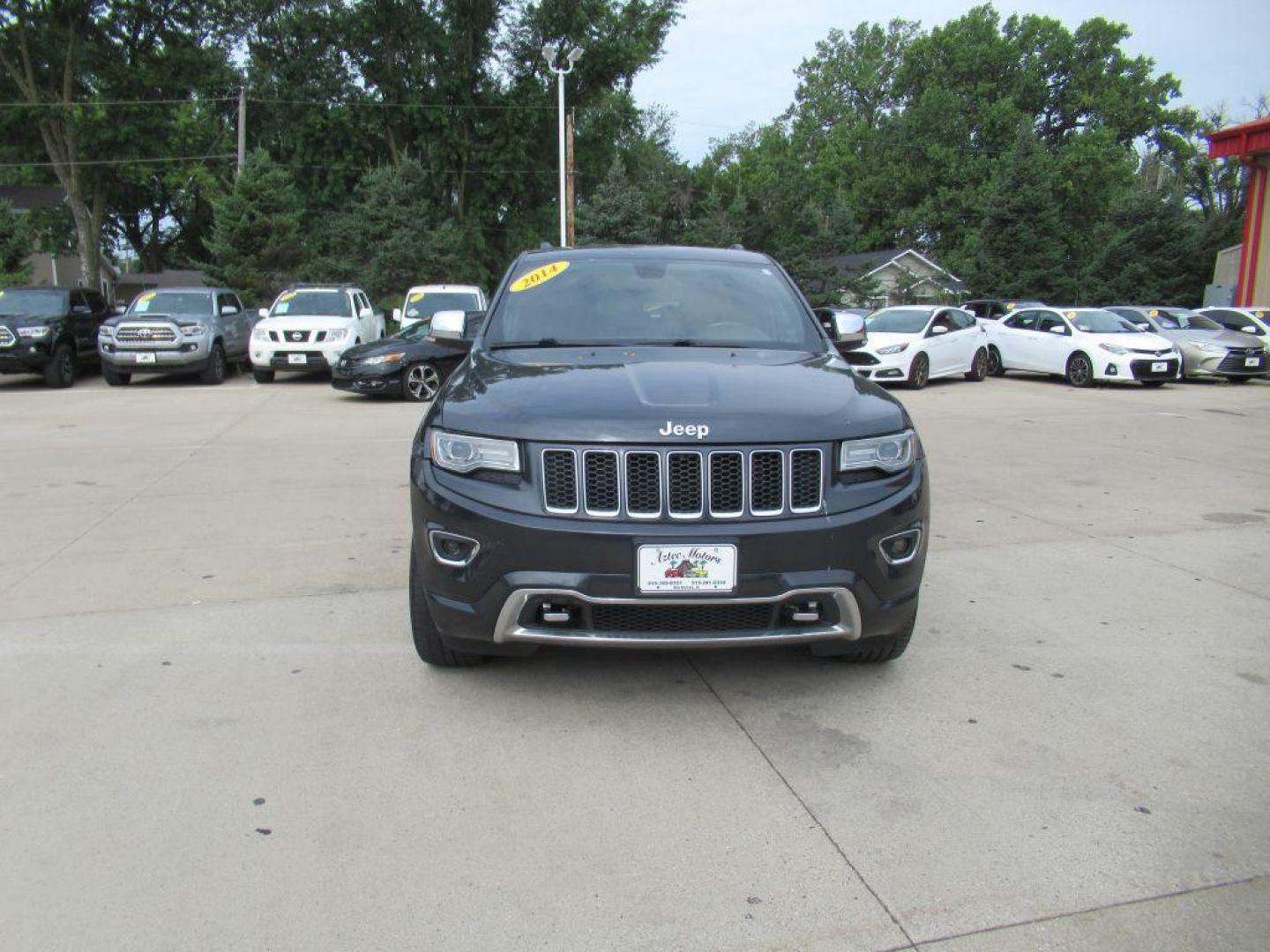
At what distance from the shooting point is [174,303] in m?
18.2

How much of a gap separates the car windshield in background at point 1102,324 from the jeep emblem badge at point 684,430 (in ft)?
56.7

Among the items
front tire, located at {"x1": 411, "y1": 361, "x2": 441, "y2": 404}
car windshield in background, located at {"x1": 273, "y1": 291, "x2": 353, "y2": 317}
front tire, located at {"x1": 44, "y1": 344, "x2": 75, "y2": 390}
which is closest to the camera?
front tire, located at {"x1": 411, "y1": 361, "x2": 441, "y2": 404}

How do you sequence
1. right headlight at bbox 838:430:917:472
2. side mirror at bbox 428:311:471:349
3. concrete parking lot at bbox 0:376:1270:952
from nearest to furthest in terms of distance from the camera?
1. concrete parking lot at bbox 0:376:1270:952
2. right headlight at bbox 838:430:917:472
3. side mirror at bbox 428:311:471:349

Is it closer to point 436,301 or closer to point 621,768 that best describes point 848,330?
point 621,768

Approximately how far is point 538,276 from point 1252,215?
90.2ft

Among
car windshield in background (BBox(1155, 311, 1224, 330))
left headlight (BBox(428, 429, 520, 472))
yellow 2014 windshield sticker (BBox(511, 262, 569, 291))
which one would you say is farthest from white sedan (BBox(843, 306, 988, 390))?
left headlight (BBox(428, 429, 520, 472))

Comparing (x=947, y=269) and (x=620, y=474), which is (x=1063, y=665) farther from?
(x=947, y=269)

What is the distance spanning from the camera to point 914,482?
3717 millimetres

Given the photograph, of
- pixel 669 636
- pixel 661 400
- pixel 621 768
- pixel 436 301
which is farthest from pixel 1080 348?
pixel 621 768

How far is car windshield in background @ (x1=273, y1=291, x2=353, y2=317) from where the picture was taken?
17969 millimetres

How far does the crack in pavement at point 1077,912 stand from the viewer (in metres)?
2.46

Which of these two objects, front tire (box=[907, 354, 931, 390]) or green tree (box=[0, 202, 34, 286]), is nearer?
front tire (box=[907, 354, 931, 390])

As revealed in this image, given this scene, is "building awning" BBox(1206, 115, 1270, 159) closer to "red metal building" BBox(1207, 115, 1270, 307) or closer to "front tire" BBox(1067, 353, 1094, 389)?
"red metal building" BBox(1207, 115, 1270, 307)

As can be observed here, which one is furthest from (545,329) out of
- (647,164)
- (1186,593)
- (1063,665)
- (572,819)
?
(647,164)
